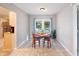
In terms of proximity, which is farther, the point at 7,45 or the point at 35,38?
the point at 35,38

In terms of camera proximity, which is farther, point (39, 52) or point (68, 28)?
point (39, 52)

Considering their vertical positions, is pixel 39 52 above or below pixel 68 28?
below

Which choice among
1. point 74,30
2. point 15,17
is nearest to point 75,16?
point 74,30

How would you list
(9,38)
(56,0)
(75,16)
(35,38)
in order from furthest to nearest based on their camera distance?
1. (35,38)
2. (9,38)
3. (75,16)
4. (56,0)

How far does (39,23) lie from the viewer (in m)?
12.0

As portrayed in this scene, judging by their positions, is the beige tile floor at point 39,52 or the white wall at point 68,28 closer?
the white wall at point 68,28

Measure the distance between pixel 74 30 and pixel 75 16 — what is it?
1.62 feet

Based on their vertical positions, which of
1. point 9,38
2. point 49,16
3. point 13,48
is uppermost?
point 49,16

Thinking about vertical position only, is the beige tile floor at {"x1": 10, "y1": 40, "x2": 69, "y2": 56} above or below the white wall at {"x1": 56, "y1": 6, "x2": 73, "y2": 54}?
below

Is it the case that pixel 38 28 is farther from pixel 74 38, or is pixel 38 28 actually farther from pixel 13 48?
pixel 74 38

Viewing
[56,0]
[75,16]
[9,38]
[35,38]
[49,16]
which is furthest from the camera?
[49,16]

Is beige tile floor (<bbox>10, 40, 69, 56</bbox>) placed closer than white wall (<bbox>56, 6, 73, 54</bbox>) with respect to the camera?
No

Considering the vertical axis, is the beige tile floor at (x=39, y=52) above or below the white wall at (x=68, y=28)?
below

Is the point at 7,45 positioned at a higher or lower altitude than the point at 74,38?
lower
